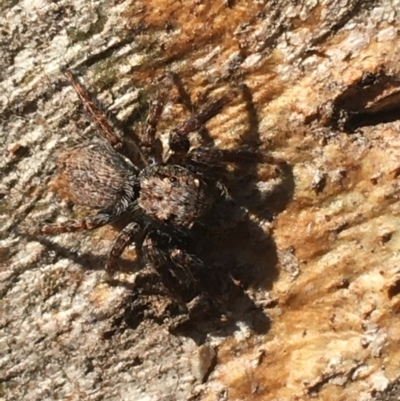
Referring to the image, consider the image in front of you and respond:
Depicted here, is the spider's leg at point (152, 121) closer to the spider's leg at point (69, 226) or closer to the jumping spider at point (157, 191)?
the jumping spider at point (157, 191)

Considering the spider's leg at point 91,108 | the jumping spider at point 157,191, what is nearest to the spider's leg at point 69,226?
the jumping spider at point 157,191

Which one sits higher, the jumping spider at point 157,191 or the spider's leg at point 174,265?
the jumping spider at point 157,191

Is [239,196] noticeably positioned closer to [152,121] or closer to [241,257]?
[241,257]

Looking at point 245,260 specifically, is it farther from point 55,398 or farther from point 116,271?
point 55,398

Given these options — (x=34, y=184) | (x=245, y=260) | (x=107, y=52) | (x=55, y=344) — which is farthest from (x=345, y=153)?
(x=55, y=344)

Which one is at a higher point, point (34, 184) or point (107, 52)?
point (107, 52)

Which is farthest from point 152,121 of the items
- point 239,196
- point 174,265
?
point 174,265

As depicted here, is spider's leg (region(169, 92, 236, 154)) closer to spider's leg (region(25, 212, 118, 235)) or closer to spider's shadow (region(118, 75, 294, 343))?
spider's shadow (region(118, 75, 294, 343))
